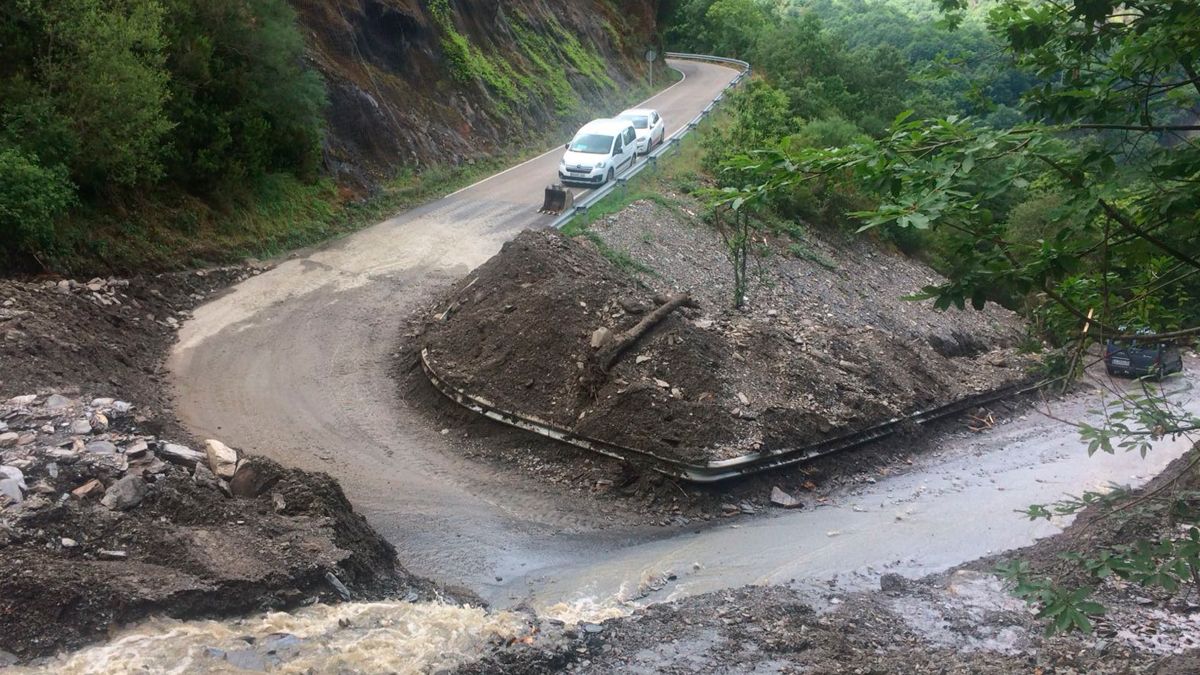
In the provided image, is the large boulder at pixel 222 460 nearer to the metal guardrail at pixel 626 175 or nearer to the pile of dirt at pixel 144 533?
the pile of dirt at pixel 144 533

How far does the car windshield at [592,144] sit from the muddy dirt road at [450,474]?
26.4ft

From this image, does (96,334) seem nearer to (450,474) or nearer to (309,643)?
(450,474)

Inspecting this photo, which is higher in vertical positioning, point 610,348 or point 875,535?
point 610,348

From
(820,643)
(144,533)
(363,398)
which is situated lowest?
(820,643)

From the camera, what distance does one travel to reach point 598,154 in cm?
2628

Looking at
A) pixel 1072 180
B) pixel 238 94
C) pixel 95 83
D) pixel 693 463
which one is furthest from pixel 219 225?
pixel 1072 180

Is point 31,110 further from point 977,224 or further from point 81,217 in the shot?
point 977,224

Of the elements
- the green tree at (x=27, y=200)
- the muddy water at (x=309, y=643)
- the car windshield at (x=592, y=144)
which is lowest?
the muddy water at (x=309, y=643)

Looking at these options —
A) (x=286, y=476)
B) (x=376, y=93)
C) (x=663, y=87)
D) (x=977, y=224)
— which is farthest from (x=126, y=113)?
(x=663, y=87)

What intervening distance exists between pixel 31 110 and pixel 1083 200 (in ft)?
51.4

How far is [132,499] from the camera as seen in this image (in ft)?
29.2

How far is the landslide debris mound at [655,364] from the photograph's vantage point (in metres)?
13.9

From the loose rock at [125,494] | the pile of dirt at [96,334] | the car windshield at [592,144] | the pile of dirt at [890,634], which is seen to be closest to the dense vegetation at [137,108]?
the pile of dirt at [96,334]

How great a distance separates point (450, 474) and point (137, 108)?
8862 mm
